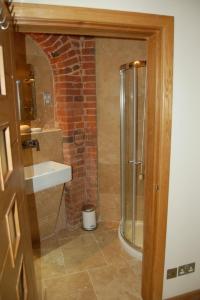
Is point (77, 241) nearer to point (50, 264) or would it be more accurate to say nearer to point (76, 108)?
point (50, 264)

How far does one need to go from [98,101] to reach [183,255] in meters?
1.81

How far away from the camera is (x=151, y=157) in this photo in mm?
1480

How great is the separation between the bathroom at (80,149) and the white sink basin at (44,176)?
0.30ft

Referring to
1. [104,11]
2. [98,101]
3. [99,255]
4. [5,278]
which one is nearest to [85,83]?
[98,101]

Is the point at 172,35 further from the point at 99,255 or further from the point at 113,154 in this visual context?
the point at 99,255

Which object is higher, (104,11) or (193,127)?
(104,11)

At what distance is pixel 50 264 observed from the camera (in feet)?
7.05

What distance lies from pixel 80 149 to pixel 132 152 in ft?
2.22

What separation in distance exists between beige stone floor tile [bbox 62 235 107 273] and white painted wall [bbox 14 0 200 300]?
799mm

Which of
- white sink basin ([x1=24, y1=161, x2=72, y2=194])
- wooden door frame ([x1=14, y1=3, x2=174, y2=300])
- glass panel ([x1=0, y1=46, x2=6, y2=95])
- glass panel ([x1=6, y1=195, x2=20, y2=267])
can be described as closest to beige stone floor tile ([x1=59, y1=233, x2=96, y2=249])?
white sink basin ([x1=24, y1=161, x2=72, y2=194])

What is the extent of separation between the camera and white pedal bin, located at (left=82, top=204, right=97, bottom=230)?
2660mm

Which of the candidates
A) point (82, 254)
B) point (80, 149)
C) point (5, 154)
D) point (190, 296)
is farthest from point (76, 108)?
point (190, 296)

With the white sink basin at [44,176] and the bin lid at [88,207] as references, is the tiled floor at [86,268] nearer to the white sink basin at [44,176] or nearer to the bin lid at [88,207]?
the bin lid at [88,207]

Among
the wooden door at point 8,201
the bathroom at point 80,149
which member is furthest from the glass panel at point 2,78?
the bathroom at point 80,149
